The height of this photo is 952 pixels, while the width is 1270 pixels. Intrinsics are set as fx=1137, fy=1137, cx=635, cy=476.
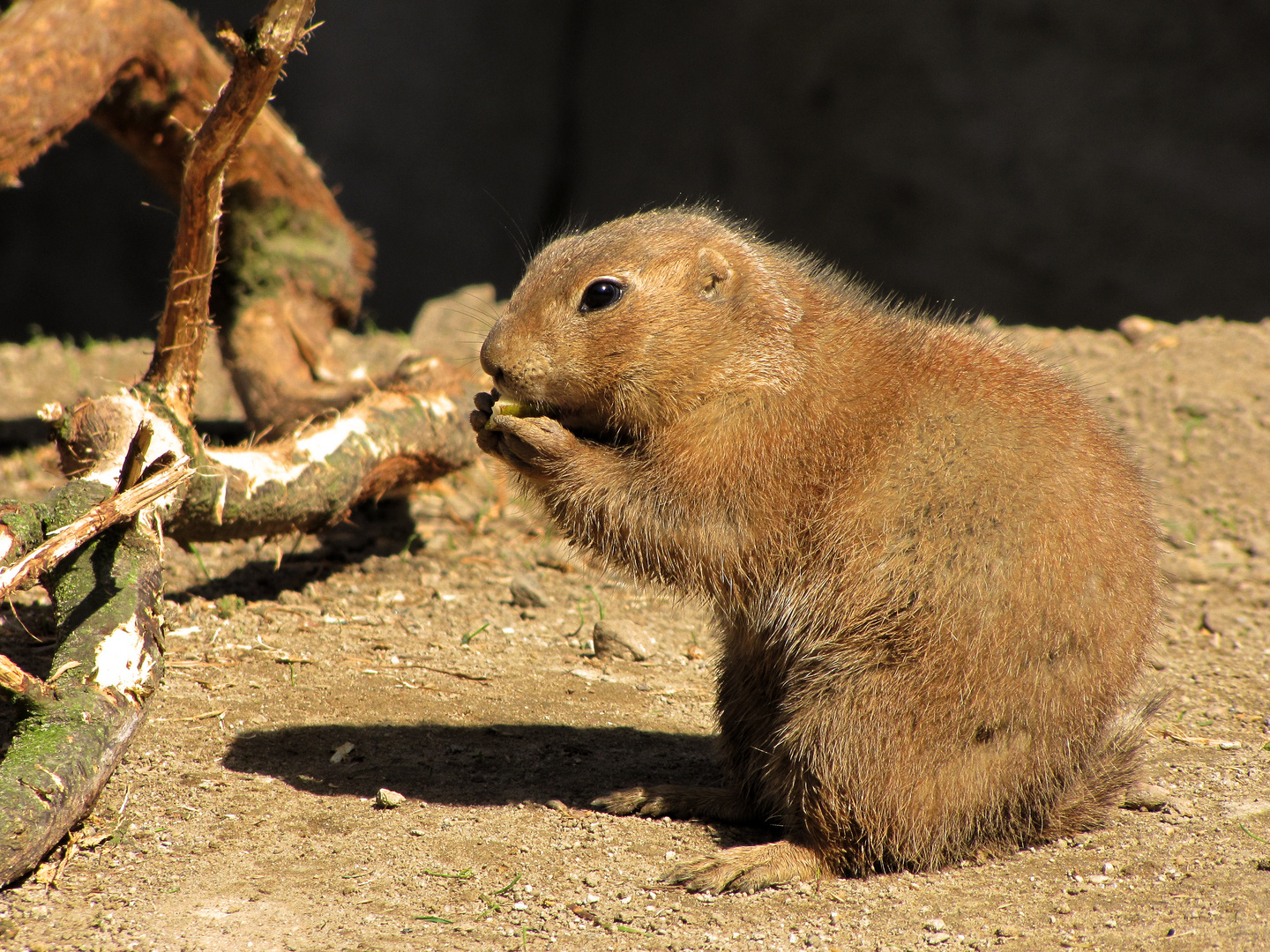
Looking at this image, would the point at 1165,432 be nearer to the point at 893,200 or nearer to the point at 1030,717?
the point at 1030,717

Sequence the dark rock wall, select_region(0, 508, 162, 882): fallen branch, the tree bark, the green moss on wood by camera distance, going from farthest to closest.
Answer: the dark rock wall, the green moss on wood, the tree bark, select_region(0, 508, 162, 882): fallen branch

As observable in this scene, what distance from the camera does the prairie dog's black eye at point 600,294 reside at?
11.9 ft

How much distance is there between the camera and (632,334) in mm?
3607

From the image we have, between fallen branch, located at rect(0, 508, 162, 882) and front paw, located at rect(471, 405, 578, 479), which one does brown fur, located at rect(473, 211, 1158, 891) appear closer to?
front paw, located at rect(471, 405, 578, 479)

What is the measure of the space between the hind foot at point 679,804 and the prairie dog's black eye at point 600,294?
1.59 metres

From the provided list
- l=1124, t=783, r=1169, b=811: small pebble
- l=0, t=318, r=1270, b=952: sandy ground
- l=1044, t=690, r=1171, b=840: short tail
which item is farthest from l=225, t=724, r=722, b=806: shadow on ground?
l=1124, t=783, r=1169, b=811: small pebble

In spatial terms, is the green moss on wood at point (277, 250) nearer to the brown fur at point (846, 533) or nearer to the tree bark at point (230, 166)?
the tree bark at point (230, 166)

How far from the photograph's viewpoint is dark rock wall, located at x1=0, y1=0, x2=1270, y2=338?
10.4m

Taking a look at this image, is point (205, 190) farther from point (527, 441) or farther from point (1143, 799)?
point (1143, 799)

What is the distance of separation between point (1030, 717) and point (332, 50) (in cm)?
1134

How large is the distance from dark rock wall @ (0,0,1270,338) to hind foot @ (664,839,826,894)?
734cm

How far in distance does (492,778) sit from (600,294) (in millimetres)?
1682

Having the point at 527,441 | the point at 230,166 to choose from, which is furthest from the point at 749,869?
the point at 230,166

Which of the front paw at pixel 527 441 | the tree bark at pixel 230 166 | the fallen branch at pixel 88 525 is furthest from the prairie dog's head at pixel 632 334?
the tree bark at pixel 230 166
